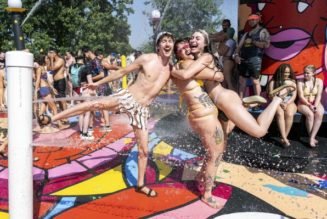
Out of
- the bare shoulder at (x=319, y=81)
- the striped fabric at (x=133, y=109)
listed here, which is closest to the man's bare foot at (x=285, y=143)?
the bare shoulder at (x=319, y=81)

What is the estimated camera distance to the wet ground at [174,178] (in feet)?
11.3

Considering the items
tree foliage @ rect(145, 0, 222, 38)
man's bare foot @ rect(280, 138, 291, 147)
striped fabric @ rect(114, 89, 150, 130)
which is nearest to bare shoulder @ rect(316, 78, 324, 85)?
man's bare foot @ rect(280, 138, 291, 147)

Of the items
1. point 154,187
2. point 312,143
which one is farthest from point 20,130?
point 312,143

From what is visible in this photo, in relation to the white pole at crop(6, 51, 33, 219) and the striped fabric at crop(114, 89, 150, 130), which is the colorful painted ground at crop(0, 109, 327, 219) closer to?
the white pole at crop(6, 51, 33, 219)

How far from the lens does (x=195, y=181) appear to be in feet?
13.7

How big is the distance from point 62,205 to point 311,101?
158 inches

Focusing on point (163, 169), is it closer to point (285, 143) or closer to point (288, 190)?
point (288, 190)

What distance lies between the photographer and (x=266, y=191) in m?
3.93

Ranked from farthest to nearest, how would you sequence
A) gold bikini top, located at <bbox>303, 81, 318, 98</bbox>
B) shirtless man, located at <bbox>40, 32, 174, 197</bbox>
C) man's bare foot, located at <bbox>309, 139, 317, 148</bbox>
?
gold bikini top, located at <bbox>303, 81, 318, 98</bbox> → man's bare foot, located at <bbox>309, 139, 317, 148</bbox> → shirtless man, located at <bbox>40, 32, 174, 197</bbox>

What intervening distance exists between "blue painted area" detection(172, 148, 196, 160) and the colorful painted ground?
14 mm

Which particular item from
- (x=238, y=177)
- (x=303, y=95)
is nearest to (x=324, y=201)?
(x=238, y=177)

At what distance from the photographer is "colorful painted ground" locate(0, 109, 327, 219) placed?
3.41m

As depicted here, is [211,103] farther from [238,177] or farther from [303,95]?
[303,95]

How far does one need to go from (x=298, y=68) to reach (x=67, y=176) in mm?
4059
